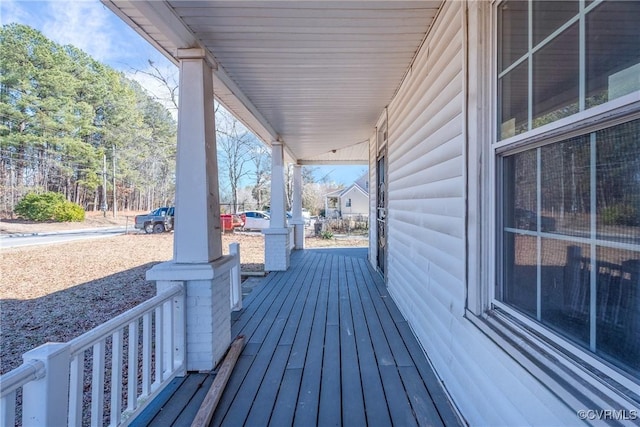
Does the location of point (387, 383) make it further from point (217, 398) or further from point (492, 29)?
point (492, 29)

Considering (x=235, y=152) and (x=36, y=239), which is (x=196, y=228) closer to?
(x=36, y=239)

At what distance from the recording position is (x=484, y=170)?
1586 mm

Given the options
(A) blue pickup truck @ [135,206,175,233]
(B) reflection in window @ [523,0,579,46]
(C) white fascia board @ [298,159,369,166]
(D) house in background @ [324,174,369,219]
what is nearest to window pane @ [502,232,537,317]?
(B) reflection in window @ [523,0,579,46]

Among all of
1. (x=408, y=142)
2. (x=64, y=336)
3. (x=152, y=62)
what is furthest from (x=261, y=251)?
(x=408, y=142)

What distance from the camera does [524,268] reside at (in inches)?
52.4

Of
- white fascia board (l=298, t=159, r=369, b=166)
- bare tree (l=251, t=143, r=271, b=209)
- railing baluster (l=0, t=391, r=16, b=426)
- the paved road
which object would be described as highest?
bare tree (l=251, t=143, r=271, b=209)

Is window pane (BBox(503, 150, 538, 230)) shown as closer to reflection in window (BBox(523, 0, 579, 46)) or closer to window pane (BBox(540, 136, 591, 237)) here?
window pane (BBox(540, 136, 591, 237))

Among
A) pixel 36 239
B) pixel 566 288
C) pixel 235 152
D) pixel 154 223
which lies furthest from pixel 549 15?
pixel 235 152

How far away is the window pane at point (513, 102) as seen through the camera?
1.32m

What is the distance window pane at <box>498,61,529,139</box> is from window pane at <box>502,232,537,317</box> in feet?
1.64

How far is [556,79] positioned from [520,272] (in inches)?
31.8

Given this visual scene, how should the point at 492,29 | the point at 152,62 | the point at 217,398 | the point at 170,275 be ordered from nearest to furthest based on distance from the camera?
the point at 492,29
the point at 217,398
the point at 170,275
the point at 152,62

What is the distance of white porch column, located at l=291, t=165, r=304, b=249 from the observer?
861cm

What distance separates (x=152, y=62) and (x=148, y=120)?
52.7 feet
